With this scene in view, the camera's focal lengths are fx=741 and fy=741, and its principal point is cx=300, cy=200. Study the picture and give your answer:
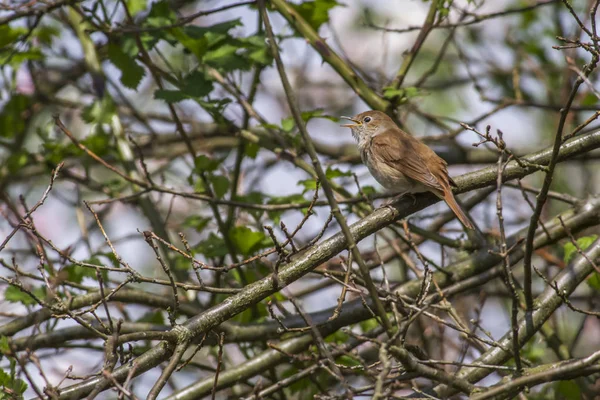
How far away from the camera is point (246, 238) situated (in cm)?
493

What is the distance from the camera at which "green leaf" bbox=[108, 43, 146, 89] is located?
490 cm

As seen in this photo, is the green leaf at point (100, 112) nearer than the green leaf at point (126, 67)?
No

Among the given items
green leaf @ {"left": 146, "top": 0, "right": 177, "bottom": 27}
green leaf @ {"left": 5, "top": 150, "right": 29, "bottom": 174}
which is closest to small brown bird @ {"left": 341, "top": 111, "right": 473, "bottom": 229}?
green leaf @ {"left": 146, "top": 0, "right": 177, "bottom": 27}

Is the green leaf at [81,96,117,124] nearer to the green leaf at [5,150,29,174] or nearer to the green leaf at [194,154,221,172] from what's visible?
the green leaf at [5,150,29,174]

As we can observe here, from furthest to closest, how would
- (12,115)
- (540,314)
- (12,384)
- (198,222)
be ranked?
(12,115) < (198,222) < (540,314) < (12,384)

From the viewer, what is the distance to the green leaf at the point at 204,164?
16.1ft

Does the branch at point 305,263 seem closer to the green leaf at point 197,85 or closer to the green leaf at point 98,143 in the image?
the green leaf at point 197,85

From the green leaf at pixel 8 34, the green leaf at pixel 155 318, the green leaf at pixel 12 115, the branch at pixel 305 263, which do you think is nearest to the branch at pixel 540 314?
A: the branch at pixel 305 263

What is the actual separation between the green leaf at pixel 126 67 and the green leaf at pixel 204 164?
64cm

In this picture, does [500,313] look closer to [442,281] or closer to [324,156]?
[324,156]

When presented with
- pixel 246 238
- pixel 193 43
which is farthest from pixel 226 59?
pixel 246 238

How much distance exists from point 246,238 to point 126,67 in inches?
54.6

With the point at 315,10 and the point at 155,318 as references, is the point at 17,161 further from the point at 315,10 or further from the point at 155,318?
the point at 315,10

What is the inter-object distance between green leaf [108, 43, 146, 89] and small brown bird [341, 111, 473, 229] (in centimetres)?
167
